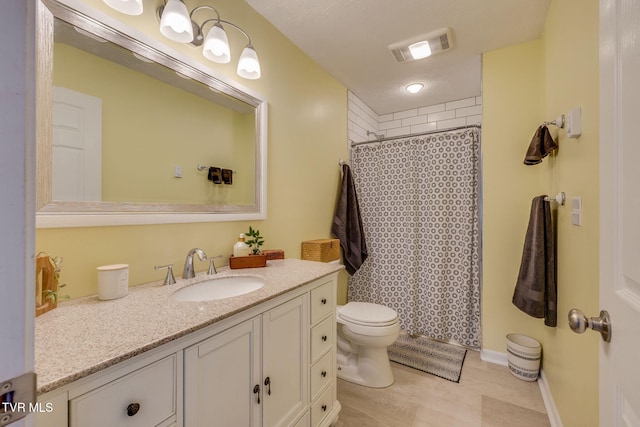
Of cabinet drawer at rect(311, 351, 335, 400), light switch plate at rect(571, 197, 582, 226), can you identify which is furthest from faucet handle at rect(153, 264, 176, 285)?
light switch plate at rect(571, 197, 582, 226)

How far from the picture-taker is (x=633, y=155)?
508mm

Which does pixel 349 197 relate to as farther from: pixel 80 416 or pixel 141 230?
pixel 80 416

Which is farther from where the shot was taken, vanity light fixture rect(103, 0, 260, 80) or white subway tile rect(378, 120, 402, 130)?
white subway tile rect(378, 120, 402, 130)

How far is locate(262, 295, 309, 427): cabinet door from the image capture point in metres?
1.05

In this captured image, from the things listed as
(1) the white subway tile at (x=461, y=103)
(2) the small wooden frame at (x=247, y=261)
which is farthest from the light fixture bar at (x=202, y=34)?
(1) the white subway tile at (x=461, y=103)

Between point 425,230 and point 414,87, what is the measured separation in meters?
1.42

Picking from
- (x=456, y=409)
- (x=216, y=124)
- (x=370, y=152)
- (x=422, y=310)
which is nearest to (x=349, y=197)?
(x=370, y=152)

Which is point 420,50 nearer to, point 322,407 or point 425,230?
point 425,230

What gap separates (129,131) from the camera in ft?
3.76

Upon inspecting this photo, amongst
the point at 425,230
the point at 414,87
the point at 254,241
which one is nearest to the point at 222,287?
the point at 254,241

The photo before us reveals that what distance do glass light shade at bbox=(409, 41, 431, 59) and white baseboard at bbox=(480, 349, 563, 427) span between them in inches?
93.3

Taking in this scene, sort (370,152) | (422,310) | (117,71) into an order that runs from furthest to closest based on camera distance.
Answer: (370,152) → (422,310) → (117,71)

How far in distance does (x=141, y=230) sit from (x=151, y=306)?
405 millimetres

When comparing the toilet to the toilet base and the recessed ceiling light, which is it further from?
the recessed ceiling light
